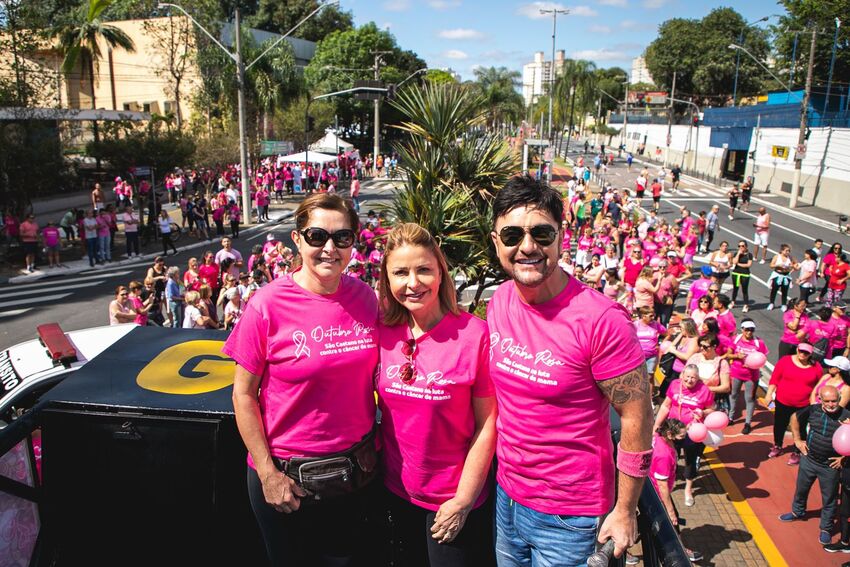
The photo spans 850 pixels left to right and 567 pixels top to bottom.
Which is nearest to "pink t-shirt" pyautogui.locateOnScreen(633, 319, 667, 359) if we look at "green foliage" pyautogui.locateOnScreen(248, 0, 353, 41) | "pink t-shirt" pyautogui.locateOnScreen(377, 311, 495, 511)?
"pink t-shirt" pyautogui.locateOnScreen(377, 311, 495, 511)

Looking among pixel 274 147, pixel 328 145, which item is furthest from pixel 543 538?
pixel 328 145

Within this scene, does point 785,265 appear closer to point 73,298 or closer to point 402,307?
point 402,307

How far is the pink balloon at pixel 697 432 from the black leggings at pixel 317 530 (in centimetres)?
505

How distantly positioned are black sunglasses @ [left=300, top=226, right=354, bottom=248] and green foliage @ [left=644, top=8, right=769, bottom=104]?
7994cm

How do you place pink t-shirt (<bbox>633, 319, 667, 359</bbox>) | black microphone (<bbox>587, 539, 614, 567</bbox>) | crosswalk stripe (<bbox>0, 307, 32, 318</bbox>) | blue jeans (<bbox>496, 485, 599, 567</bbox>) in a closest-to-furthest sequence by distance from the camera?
black microphone (<bbox>587, 539, 614, 567</bbox>), blue jeans (<bbox>496, 485, 599, 567</bbox>), pink t-shirt (<bbox>633, 319, 667, 359</bbox>), crosswalk stripe (<bbox>0, 307, 32, 318</bbox>)

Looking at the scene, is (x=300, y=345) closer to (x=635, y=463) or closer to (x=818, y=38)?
(x=635, y=463)

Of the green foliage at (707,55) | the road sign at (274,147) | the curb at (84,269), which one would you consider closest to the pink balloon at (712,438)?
the curb at (84,269)

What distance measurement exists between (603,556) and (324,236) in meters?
1.64

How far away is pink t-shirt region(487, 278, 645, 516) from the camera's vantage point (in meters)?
2.20

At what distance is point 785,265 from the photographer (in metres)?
13.7

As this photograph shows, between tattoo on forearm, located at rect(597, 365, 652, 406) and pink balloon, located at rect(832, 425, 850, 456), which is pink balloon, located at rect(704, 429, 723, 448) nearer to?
pink balloon, located at rect(832, 425, 850, 456)

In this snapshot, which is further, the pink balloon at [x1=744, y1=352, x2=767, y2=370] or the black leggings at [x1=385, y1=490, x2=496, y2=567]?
the pink balloon at [x1=744, y1=352, x2=767, y2=370]

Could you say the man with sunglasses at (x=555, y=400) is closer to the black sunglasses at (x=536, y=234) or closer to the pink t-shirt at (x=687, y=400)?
the black sunglasses at (x=536, y=234)

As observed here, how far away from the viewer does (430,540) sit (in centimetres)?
248
